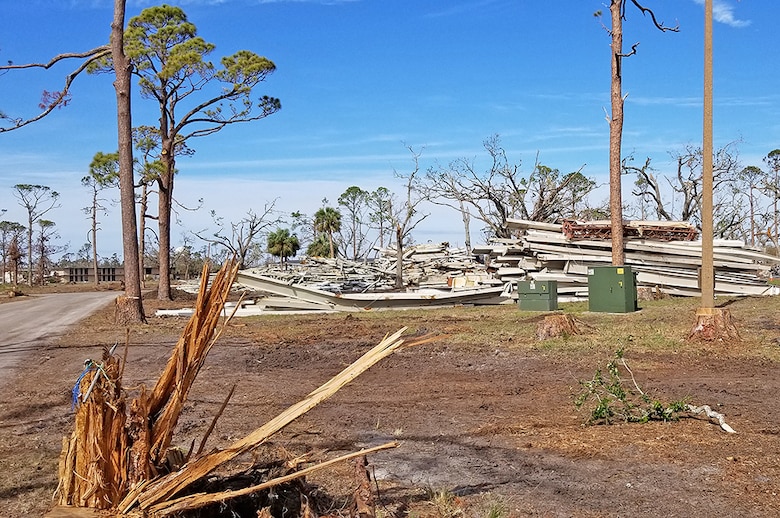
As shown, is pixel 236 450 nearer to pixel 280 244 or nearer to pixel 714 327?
pixel 714 327

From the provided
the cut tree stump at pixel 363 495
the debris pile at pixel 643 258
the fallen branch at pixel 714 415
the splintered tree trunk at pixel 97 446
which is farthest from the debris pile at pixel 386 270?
the splintered tree trunk at pixel 97 446

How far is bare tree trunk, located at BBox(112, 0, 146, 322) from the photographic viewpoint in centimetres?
1770

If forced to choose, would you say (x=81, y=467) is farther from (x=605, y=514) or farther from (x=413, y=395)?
(x=413, y=395)

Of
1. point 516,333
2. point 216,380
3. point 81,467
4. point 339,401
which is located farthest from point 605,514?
point 516,333

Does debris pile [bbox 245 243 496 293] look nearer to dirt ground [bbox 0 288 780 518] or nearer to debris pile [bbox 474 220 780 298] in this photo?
debris pile [bbox 474 220 780 298]

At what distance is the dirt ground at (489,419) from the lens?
461 cm

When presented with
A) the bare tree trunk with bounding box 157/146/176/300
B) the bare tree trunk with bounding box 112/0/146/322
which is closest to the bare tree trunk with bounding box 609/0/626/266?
the bare tree trunk with bounding box 112/0/146/322

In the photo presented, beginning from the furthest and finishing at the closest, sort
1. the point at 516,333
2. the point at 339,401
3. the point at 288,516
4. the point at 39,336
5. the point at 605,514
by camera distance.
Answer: the point at 39,336 → the point at 516,333 → the point at 339,401 → the point at 605,514 → the point at 288,516

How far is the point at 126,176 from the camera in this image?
58.3 feet

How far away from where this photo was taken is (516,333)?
13156 mm

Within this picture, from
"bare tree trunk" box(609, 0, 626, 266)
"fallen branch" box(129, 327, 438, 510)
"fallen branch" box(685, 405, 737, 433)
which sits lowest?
"fallen branch" box(685, 405, 737, 433)

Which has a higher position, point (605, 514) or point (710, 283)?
point (710, 283)

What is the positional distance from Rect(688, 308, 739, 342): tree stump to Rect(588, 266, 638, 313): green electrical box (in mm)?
5239

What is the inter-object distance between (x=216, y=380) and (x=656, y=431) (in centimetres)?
590
